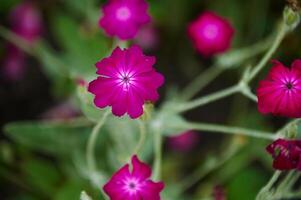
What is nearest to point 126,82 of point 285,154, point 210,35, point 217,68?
point 285,154

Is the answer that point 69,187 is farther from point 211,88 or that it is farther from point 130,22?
point 211,88

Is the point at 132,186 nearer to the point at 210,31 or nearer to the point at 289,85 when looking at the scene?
the point at 289,85

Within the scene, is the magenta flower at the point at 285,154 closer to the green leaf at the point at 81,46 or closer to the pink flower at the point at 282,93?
the pink flower at the point at 282,93

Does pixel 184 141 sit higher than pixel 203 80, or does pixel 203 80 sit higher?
pixel 203 80

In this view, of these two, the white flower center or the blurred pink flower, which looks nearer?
the white flower center

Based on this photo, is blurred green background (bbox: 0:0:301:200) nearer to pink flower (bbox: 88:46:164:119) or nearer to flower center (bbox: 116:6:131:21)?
flower center (bbox: 116:6:131:21)

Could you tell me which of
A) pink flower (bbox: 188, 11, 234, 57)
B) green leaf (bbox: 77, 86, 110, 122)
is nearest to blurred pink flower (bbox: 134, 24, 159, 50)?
pink flower (bbox: 188, 11, 234, 57)
